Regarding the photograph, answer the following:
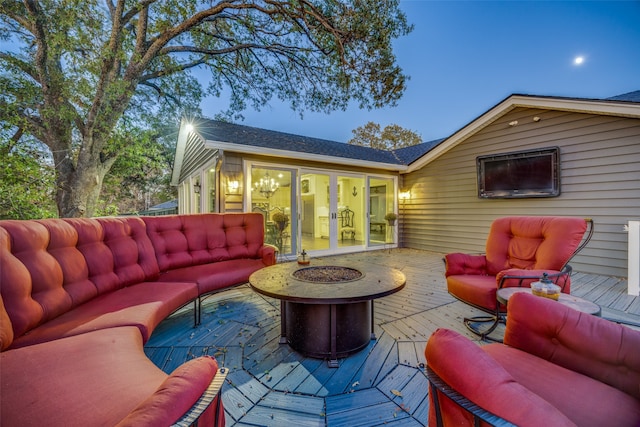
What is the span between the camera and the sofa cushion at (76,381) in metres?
0.87

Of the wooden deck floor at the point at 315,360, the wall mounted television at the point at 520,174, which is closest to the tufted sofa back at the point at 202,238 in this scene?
the wooden deck floor at the point at 315,360

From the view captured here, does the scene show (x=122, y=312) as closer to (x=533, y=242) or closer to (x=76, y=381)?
(x=76, y=381)

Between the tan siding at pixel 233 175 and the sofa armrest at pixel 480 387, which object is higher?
the tan siding at pixel 233 175

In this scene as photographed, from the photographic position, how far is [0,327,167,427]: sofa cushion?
34.4 inches

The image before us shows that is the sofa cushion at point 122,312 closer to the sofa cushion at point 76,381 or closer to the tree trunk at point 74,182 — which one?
the sofa cushion at point 76,381

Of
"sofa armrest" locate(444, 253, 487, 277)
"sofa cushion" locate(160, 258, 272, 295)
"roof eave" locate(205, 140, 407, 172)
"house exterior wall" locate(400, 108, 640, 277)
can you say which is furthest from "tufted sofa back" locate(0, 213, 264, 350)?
"house exterior wall" locate(400, 108, 640, 277)

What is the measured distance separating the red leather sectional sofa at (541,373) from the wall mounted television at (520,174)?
5144 mm

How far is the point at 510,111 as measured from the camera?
5535mm

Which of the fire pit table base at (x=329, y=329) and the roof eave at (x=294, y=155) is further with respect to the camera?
the roof eave at (x=294, y=155)

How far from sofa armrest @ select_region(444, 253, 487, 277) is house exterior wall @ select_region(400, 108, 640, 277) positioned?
349 centimetres

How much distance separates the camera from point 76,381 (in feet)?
3.42

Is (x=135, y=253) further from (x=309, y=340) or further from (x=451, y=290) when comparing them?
(x=451, y=290)

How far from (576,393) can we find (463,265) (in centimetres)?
203

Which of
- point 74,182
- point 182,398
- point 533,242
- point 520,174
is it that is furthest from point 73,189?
point 520,174
